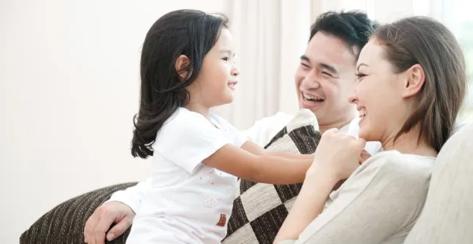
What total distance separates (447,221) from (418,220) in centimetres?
7

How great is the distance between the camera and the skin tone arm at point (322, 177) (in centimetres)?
119

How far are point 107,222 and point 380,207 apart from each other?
0.96 meters

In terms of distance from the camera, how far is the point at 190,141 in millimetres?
1458

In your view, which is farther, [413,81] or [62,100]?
[62,100]

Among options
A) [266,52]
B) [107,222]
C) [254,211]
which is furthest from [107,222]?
[266,52]

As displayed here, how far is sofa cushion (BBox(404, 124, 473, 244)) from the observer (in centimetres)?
90

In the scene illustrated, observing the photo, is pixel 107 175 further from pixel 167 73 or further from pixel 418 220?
pixel 418 220

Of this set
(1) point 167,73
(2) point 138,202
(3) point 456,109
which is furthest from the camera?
(2) point 138,202

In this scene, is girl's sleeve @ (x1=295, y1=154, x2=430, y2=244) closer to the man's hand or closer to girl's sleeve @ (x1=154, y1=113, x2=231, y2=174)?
girl's sleeve @ (x1=154, y1=113, x2=231, y2=174)

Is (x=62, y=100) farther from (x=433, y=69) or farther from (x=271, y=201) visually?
(x=433, y=69)

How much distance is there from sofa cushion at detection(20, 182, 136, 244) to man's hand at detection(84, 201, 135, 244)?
0.06 meters

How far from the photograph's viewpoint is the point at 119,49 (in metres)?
3.16

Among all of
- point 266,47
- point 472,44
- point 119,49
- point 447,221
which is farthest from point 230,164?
point 119,49

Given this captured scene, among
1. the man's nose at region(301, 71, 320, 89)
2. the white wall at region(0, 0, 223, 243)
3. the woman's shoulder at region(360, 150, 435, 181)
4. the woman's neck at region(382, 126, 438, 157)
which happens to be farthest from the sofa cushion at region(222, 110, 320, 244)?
the white wall at region(0, 0, 223, 243)
